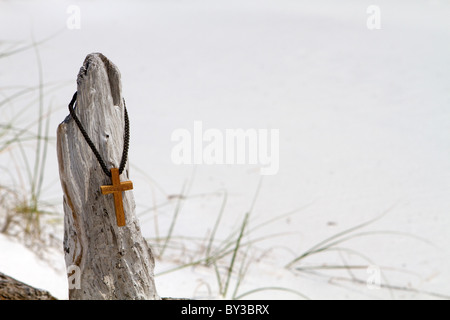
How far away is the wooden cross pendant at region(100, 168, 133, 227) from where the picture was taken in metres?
A: 1.29

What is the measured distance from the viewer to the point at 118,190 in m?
1.30

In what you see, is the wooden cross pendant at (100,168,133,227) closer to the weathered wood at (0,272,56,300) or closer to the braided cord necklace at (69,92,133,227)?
the braided cord necklace at (69,92,133,227)

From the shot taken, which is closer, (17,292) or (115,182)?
(115,182)

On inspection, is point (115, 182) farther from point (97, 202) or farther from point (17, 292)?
point (17, 292)

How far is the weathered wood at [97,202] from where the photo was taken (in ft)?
4.26

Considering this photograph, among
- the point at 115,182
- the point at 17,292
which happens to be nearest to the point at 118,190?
the point at 115,182

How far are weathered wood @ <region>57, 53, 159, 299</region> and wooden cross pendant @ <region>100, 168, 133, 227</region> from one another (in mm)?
26

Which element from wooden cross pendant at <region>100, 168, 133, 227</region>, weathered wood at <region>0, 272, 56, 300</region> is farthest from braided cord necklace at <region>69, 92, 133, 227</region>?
weathered wood at <region>0, 272, 56, 300</region>

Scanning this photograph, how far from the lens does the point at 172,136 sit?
3.70 metres

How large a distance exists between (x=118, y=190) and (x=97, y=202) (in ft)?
0.21

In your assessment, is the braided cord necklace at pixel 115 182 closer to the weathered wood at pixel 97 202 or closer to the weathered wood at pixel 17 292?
the weathered wood at pixel 97 202

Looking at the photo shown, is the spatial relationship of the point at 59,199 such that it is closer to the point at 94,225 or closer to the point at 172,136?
the point at 172,136
